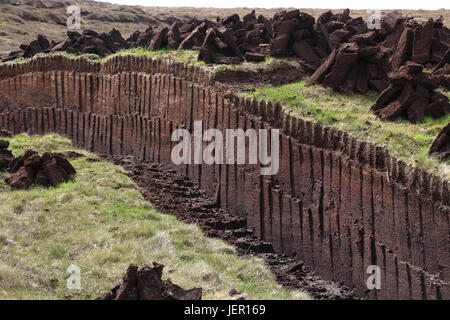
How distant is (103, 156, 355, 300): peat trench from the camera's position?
29.1ft

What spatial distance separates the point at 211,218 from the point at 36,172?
3.66 meters

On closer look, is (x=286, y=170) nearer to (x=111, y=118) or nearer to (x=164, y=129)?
(x=164, y=129)

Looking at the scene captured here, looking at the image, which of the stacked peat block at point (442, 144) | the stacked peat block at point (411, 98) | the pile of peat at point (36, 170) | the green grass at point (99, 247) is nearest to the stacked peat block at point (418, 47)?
the stacked peat block at point (411, 98)

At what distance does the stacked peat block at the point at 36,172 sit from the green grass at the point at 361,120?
4.06 metres

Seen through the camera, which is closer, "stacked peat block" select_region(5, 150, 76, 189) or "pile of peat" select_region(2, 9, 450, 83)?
"pile of peat" select_region(2, 9, 450, 83)

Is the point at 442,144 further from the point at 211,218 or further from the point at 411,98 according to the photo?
the point at 211,218

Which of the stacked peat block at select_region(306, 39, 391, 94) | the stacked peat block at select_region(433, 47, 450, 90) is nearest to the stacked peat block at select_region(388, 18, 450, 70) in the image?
the stacked peat block at select_region(433, 47, 450, 90)

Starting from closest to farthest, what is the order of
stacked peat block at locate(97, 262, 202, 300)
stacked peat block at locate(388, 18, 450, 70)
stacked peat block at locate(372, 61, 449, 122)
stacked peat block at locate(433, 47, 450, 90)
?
stacked peat block at locate(97, 262, 202, 300) < stacked peat block at locate(372, 61, 449, 122) < stacked peat block at locate(433, 47, 450, 90) < stacked peat block at locate(388, 18, 450, 70)

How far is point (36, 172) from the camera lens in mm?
11969

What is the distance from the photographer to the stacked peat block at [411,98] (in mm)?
9492

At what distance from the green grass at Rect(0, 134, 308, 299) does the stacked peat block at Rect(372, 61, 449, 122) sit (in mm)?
3229

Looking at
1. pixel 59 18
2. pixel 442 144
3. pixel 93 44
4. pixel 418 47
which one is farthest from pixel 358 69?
pixel 59 18

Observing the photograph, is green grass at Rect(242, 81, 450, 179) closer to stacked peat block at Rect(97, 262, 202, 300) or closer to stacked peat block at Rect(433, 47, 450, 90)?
stacked peat block at Rect(433, 47, 450, 90)
